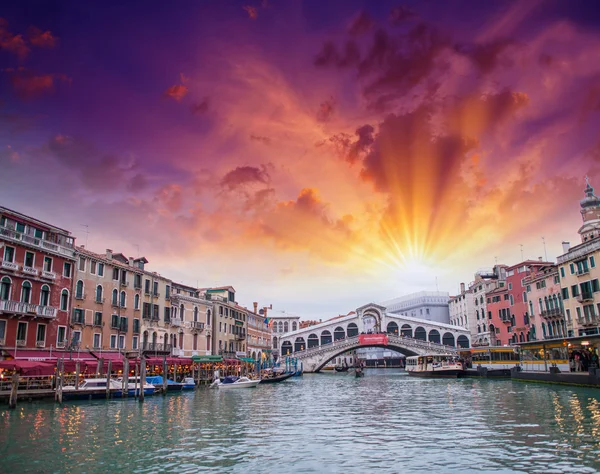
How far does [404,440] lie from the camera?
1606 cm

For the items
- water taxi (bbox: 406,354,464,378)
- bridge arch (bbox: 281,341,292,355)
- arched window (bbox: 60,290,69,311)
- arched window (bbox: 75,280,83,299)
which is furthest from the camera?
bridge arch (bbox: 281,341,292,355)

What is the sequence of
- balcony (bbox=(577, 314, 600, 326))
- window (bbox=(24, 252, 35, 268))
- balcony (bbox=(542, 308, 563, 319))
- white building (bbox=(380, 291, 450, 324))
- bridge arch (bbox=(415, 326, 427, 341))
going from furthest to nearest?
1. white building (bbox=(380, 291, 450, 324))
2. bridge arch (bbox=(415, 326, 427, 341))
3. balcony (bbox=(542, 308, 563, 319))
4. balcony (bbox=(577, 314, 600, 326))
5. window (bbox=(24, 252, 35, 268))

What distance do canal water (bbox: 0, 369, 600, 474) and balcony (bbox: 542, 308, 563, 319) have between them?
793 inches

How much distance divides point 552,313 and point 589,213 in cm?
1719

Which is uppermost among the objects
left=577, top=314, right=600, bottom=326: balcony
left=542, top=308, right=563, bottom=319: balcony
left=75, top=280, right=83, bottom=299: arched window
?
left=75, top=280, right=83, bottom=299: arched window

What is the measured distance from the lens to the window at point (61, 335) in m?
32.4

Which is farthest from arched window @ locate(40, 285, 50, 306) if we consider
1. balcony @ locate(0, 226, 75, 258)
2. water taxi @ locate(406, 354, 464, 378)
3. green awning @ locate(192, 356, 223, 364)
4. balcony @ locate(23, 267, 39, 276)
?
water taxi @ locate(406, 354, 464, 378)

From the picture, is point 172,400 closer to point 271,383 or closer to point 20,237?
point 20,237

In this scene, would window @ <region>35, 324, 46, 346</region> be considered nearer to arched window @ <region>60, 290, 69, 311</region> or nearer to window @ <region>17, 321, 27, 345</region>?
window @ <region>17, 321, 27, 345</region>

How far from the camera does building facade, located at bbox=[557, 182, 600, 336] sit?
39.3 meters

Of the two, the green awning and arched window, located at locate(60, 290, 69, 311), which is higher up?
arched window, located at locate(60, 290, 69, 311)

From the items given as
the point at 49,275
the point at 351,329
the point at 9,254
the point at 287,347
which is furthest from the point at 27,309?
the point at 351,329

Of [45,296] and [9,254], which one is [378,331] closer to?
[45,296]

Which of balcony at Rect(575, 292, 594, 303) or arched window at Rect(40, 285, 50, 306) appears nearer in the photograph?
arched window at Rect(40, 285, 50, 306)
